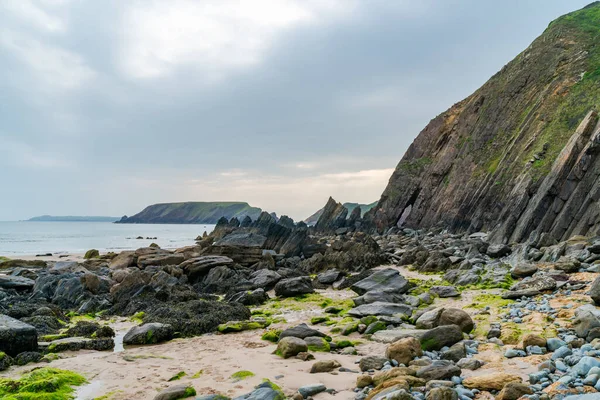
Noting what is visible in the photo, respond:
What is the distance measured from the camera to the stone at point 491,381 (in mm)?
6141

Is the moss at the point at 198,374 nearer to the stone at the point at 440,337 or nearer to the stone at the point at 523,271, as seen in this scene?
the stone at the point at 440,337

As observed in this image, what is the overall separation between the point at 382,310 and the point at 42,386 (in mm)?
9241

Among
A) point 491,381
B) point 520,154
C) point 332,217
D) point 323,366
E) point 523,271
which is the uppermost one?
point 520,154

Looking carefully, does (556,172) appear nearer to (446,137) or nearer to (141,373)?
(141,373)

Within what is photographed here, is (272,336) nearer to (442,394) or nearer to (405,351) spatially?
(405,351)

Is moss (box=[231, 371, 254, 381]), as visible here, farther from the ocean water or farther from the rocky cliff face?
the ocean water

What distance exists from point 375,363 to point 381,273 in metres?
9.98

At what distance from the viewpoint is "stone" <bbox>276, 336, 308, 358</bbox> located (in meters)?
9.55

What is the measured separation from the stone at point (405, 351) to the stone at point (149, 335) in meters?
6.95

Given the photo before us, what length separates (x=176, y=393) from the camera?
7.11m

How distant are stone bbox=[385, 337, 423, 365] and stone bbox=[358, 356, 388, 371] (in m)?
0.21

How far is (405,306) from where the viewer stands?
1329 cm

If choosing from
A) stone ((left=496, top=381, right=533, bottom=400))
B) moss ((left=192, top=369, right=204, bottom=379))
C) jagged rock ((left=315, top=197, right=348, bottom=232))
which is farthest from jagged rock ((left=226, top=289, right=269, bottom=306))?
jagged rock ((left=315, top=197, right=348, bottom=232))

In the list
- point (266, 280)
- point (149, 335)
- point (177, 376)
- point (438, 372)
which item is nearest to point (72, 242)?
point (266, 280)
